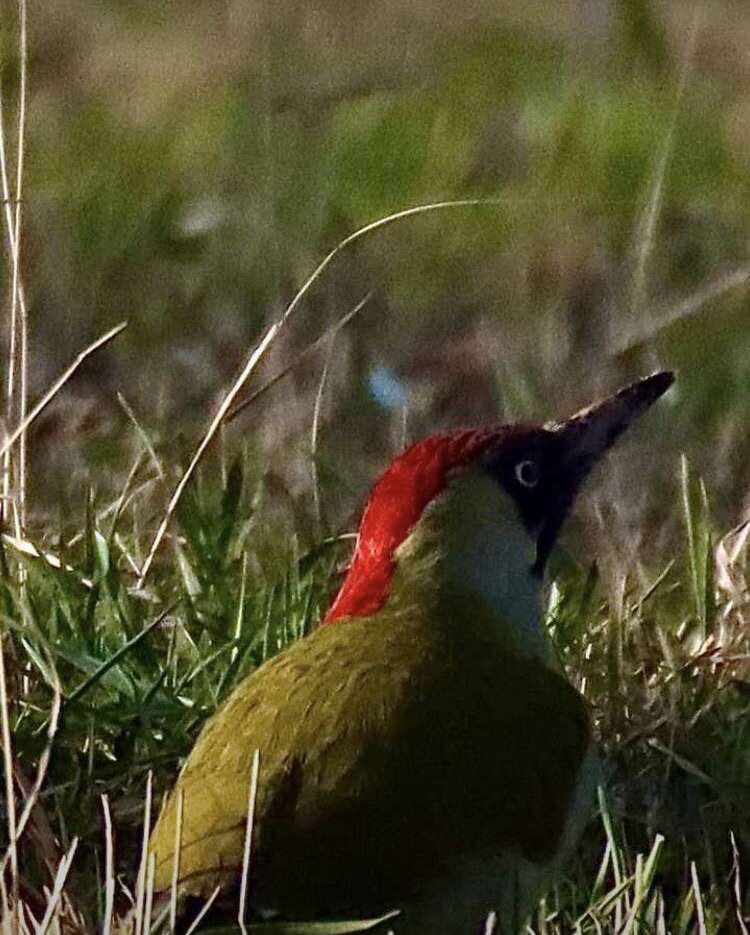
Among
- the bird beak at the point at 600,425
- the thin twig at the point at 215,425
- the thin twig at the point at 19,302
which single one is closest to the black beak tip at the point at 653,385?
the bird beak at the point at 600,425

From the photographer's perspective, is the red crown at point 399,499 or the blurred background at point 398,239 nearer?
the red crown at point 399,499

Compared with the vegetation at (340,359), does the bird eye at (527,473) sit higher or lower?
higher

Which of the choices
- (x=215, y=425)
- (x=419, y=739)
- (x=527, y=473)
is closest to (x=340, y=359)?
(x=215, y=425)

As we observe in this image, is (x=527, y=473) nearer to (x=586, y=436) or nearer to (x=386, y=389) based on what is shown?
(x=586, y=436)

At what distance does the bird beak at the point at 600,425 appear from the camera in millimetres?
2902

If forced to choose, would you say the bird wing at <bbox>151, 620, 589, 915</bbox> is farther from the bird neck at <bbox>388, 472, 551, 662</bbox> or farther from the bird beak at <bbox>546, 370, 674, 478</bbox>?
the bird beak at <bbox>546, 370, 674, 478</bbox>

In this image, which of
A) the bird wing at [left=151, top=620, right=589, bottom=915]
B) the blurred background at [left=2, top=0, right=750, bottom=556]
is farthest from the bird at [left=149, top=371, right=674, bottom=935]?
the blurred background at [left=2, top=0, right=750, bottom=556]

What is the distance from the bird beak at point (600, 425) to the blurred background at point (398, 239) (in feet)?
2.47

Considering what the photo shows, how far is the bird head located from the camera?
8.95 feet

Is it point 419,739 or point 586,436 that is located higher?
point 586,436

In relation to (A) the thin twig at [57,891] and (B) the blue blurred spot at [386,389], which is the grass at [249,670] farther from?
(B) the blue blurred spot at [386,389]

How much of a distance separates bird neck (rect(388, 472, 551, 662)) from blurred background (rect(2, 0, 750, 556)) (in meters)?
0.96

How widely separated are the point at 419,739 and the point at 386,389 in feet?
6.91

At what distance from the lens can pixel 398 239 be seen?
5.27 metres
